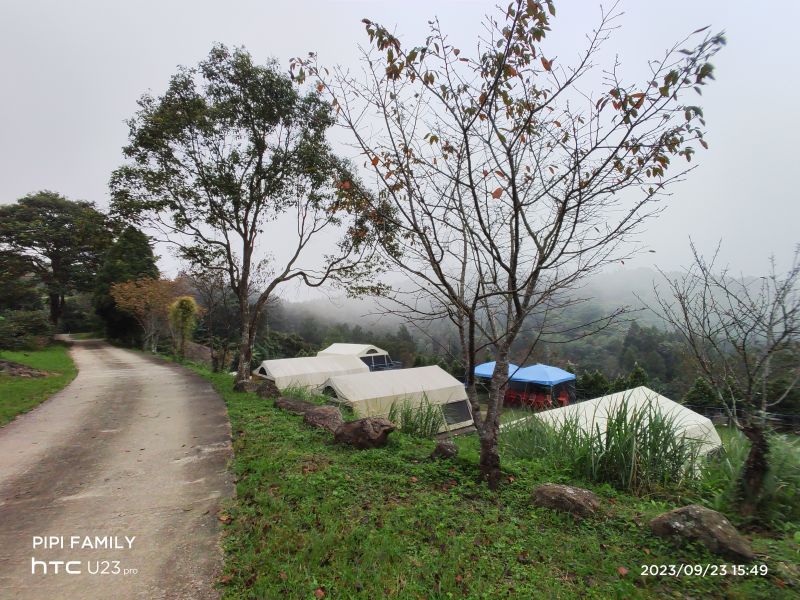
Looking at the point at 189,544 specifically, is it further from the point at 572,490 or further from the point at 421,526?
the point at 572,490

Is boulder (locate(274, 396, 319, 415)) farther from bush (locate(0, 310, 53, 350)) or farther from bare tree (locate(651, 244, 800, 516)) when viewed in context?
bush (locate(0, 310, 53, 350))

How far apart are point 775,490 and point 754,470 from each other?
0.84 feet

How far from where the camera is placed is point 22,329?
46.1ft

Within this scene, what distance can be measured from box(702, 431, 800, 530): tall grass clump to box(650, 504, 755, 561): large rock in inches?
27.7

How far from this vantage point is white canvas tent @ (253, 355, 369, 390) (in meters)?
17.9

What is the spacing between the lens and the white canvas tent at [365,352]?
28.8 meters

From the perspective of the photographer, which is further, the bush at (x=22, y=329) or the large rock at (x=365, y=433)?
the bush at (x=22, y=329)

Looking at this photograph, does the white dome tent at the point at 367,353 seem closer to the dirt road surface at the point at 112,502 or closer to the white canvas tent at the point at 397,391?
the white canvas tent at the point at 397,391

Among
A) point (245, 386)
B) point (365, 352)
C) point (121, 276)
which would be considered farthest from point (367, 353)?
point (245, 386)

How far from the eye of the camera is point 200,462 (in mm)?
5020

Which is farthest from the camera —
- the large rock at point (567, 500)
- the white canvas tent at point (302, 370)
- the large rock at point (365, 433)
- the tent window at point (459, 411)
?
the white canvas tent at point (302, 370)

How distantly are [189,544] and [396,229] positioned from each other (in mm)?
3547

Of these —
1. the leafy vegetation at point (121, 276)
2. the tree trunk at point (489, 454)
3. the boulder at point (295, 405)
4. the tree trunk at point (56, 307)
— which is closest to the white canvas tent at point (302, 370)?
the boulder at point (295, 405)

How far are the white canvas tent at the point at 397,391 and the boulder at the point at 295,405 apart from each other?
11.4ft
